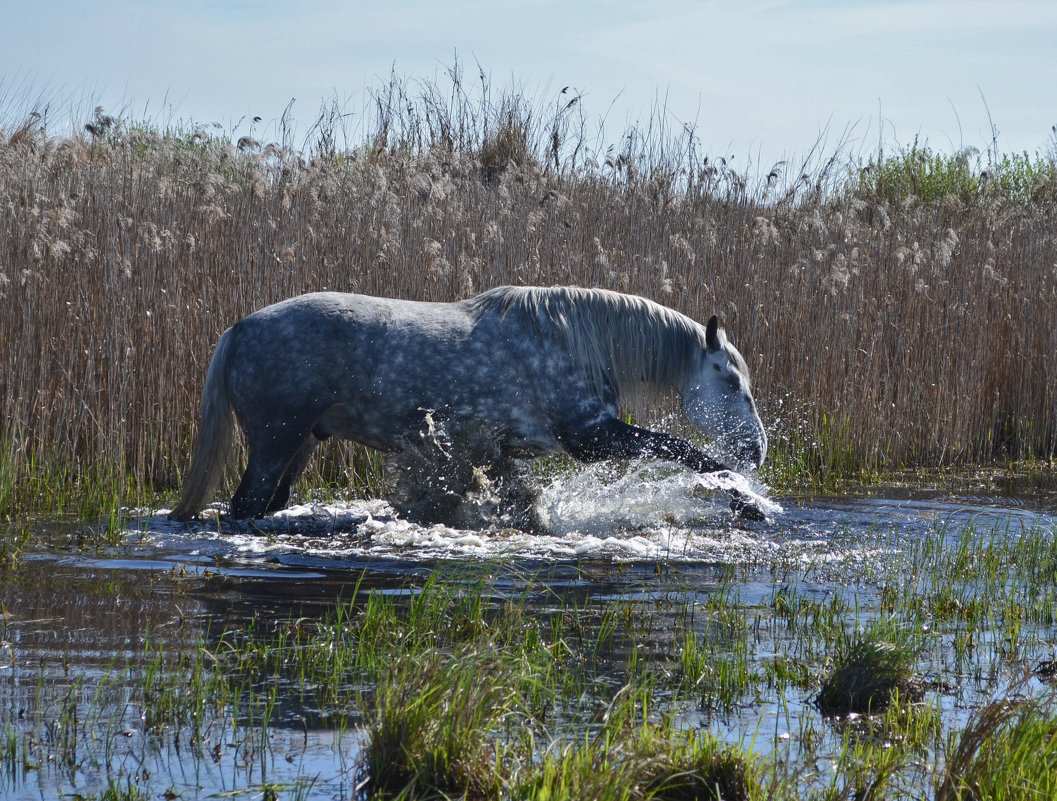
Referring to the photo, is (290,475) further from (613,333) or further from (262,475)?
(613,333)

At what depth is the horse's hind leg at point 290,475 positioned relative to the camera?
619 cm

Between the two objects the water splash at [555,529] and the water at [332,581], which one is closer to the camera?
the water at [332,581]

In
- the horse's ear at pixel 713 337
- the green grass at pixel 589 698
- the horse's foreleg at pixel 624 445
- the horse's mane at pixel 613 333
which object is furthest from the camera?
the horse's ear at pixel 713 337

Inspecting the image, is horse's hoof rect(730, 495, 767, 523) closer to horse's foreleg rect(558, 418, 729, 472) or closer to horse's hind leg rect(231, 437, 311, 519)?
horse's foreleg rect(558, 418, 729, 472)

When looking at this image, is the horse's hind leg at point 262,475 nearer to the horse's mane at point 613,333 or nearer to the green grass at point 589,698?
the green grass at point 589,698

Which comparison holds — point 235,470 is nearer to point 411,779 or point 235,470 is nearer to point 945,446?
point 411,779

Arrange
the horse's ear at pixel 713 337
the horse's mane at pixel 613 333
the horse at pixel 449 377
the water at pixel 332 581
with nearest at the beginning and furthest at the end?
the water at pixel 332 581 → the horse at pixel 449 377 → the horse's mane at pixel 613 333 → the horse's ear at pixel 713 337

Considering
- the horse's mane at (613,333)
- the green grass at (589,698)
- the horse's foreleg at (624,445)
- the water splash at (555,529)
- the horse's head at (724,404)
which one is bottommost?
the green grass at (589,698)

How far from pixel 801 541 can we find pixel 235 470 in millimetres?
3453

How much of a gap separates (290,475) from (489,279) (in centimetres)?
280

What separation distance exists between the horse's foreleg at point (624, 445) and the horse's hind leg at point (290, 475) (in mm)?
1381

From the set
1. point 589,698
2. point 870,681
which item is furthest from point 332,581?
point 870,681

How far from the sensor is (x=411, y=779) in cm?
251

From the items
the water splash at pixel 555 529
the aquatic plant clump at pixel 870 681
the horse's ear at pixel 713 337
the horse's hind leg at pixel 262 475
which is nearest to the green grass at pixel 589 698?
the aquatic plant clump at pixel 870 681
